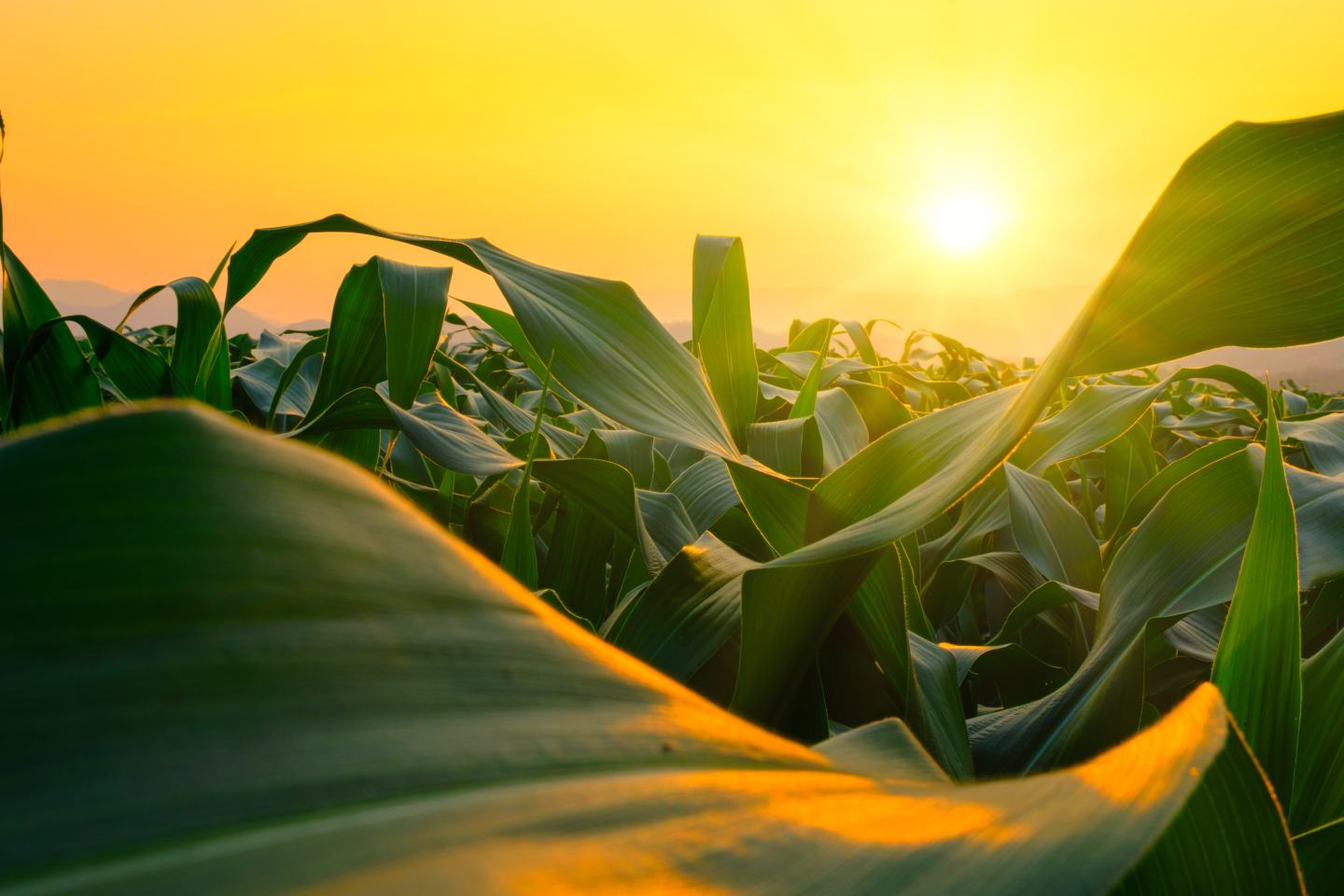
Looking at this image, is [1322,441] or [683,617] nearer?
[683,617]

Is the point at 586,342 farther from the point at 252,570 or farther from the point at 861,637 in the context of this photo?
the point at 252,570

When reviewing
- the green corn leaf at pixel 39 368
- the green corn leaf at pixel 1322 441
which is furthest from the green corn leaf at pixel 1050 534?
the green corn leaf at pixel 39 368

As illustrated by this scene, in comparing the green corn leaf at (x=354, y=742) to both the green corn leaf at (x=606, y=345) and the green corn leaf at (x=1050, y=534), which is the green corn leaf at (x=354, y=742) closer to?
the green corn leaf at (x=606, y=345)

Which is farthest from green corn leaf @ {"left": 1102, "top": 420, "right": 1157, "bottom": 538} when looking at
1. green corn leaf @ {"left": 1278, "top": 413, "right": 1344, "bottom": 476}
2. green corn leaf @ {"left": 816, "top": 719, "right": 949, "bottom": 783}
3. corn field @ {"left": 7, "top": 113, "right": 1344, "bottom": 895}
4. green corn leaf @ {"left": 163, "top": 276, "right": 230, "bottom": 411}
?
green corn leaf @ {"left": 163, "top": 276, "right": 230, "bottom": 411}

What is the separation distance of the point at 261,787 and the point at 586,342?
1.15 feet

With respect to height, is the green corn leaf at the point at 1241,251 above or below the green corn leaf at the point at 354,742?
above

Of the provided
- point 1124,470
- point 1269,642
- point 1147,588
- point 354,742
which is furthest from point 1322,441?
point 354,742

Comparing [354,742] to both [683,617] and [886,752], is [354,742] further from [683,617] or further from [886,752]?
[683,617]

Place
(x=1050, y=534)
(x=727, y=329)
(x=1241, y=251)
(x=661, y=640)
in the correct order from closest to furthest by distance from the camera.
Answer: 1. (x=1241, y=251)
2. (x=661, y=640)
3. (x=1050, y=534)
4. (x=727, y=329)

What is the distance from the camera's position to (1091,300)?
0.26m

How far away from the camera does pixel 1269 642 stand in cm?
27

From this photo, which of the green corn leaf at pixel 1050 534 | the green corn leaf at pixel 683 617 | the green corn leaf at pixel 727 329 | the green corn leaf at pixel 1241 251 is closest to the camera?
the green corn leaf at pixel 1241 251

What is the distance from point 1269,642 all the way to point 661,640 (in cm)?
21

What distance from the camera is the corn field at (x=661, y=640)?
111 mm
